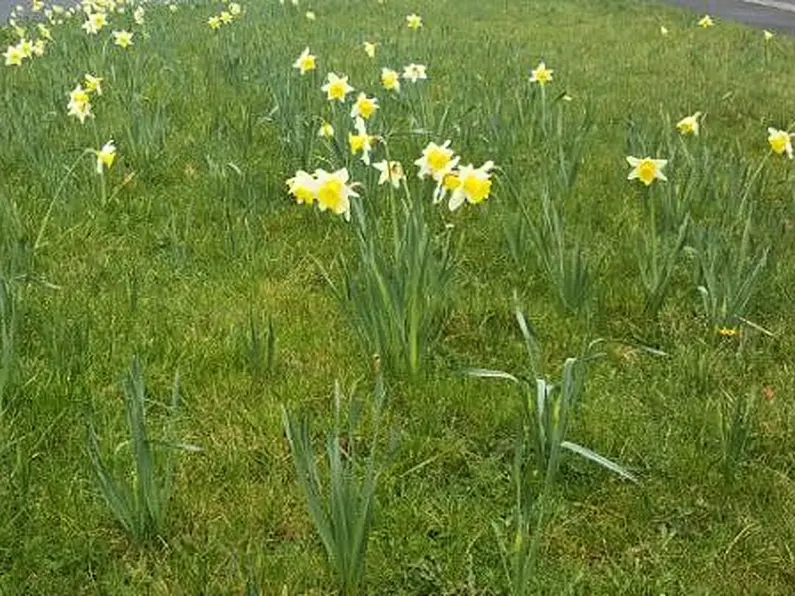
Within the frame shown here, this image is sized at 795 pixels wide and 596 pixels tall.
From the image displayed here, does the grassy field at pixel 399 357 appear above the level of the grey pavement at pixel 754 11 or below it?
above

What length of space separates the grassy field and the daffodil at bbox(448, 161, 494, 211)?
24 mm

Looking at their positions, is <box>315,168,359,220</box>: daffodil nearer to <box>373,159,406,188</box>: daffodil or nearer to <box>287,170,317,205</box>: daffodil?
<box>287,170,317,205</box>: daffodil

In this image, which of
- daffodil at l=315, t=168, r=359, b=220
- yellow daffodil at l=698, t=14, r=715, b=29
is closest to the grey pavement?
yellow daffodil at l=698, t=14, r=715, b=29

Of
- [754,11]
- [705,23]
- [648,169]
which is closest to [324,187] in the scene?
[648,169]

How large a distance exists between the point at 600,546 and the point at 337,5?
11734mm

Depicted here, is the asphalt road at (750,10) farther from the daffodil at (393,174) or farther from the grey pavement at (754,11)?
the daffodil at (393,174)

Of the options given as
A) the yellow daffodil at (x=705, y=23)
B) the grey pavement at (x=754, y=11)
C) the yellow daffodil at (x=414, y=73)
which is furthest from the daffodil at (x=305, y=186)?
the grey pavement at (x=754, y=11)

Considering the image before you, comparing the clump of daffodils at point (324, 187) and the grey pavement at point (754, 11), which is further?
the grey pavement at point (754, 11)

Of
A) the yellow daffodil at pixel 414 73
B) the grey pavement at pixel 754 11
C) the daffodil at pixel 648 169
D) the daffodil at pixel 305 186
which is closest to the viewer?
the daffodil at pixel 305 186

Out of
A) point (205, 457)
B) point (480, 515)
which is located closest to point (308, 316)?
point (205, 457)

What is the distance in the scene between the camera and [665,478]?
2.25 m

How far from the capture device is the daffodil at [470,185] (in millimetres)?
2732

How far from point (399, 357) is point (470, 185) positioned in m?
0.57

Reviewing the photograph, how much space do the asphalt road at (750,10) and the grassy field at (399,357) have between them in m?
8.58
